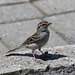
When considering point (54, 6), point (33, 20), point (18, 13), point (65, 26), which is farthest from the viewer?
point (54, 6)

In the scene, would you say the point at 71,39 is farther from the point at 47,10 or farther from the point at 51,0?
the point at 51,0

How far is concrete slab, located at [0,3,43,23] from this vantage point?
22.3 feet

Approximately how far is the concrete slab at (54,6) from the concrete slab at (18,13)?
231 mm

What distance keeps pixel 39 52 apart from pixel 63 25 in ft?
5.89

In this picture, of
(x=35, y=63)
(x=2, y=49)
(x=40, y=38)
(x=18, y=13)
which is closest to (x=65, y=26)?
(x=18, y=13)

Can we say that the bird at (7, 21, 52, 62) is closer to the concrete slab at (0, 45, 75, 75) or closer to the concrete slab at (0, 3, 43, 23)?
the concrete slab at (0, 45, 75, 75)

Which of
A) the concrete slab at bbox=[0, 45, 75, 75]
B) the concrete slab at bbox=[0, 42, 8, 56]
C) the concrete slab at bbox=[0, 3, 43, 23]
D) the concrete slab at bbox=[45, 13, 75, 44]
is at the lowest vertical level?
the concrete slab at bbox=[0, 45, 75, 75]

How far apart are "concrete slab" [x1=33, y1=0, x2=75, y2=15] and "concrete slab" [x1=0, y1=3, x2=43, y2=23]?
231 mm

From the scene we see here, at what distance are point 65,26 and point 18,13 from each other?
1.49 meters

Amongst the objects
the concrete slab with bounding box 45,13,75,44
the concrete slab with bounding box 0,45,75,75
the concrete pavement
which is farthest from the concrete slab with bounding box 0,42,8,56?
the concrete slab with bounding box 45,13,75,44

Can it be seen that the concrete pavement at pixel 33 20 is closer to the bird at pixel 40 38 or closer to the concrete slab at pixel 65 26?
the concrete slab at pixel 65 26

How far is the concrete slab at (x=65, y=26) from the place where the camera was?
5.80 metres

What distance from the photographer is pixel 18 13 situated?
7.10m

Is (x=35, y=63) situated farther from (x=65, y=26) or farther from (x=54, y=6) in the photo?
(x=54, y=6)
